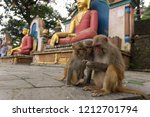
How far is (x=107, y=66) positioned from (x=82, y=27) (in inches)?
264

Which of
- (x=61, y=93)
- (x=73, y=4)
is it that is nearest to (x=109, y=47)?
(x=61, y=93)

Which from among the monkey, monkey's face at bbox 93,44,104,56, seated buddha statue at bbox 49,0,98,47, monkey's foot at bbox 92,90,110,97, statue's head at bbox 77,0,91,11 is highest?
statue's head at bbox 77,0,91,11

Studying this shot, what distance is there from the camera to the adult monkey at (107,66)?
9.92ft

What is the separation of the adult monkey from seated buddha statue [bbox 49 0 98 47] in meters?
5.63

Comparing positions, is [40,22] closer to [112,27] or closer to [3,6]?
[112,27]

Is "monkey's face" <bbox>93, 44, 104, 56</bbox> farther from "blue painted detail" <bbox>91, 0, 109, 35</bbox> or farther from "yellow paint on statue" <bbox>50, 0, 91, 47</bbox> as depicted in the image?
"yellow paint on statue" <bbox>50, 0, 91, 47</bbox>

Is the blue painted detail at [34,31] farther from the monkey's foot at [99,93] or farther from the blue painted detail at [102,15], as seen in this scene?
the monkey's foot at [99,93]

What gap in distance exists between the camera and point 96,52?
10.6 feet

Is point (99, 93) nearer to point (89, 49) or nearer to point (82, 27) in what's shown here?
point (89, 49)

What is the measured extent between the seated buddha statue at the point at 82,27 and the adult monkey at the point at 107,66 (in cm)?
563

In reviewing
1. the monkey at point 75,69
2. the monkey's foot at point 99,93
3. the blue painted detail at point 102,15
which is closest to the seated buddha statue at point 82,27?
the blue painted detail at point 102,15

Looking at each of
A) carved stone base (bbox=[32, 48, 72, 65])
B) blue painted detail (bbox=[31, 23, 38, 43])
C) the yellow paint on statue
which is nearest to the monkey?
carved stone base (bbox=[32, 48, 72, 65])

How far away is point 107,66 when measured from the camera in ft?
10.2

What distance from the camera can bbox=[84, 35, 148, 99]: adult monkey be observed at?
9.92 ft
